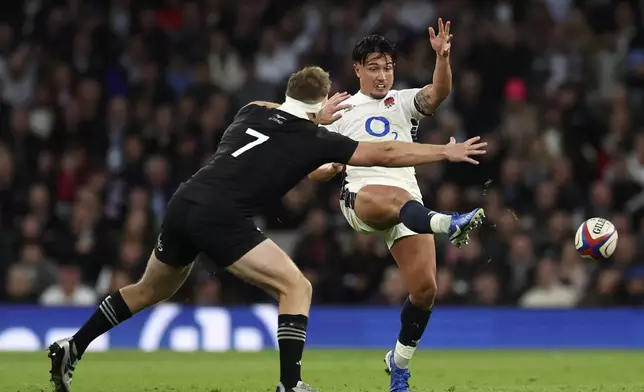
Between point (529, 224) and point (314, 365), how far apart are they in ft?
16.9

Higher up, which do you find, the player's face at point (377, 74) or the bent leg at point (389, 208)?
the player's face at point (377, 74)

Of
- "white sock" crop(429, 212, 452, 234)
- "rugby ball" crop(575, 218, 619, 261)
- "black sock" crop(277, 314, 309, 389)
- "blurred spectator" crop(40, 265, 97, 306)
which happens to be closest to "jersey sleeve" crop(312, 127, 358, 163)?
"white sock" crop(429, 212, 452, 234)

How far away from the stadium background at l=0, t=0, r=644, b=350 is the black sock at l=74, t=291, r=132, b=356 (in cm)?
633

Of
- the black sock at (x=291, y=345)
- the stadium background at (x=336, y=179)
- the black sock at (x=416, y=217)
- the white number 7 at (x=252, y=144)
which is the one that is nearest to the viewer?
the black sock at (x=291, y=345)

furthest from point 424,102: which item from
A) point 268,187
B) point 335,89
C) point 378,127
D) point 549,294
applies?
point 335,89

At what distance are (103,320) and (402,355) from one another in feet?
7.41

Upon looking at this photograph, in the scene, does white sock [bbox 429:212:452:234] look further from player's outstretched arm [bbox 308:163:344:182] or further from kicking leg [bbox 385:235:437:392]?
player's outstretched arm [bbox 308:163:344:182]

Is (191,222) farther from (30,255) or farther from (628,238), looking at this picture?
(628,238)

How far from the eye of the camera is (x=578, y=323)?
1622cm

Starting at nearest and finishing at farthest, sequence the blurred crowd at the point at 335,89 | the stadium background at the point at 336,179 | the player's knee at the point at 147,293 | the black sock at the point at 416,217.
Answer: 1. the player's knee at the point at 147,293
2. the black sock at the point at 416,217
3. the stadium background at the point at 336,179
4. the blurred crowd at the point at 335,89

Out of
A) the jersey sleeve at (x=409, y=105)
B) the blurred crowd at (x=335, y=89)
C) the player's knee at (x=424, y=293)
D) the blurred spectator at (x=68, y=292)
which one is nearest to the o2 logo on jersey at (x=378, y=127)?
the jersey sleeve at (x=409, y=105)

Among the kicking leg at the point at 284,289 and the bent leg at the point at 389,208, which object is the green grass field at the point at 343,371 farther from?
the kicking leg at the point at 284,289

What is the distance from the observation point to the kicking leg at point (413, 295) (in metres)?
9.58

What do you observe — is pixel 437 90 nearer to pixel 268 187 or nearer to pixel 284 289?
pixel 268 187
